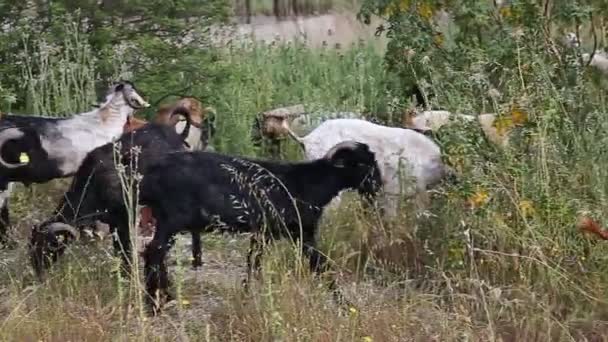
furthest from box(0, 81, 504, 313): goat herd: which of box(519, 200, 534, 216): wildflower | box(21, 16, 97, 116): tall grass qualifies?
box(21, 16, 97, 116): tall grass

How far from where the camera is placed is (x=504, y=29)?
768cm

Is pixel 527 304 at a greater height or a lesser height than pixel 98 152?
lesser

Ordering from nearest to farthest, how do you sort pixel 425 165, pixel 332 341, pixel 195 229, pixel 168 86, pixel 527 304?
1. pixel 332 341
2. pixel 527 304
3. pixel 195 229
4. pixel 425 165
5. pixel 168 86

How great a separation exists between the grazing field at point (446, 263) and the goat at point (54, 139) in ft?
1.38

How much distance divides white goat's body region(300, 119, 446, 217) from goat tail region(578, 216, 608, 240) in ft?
4.51

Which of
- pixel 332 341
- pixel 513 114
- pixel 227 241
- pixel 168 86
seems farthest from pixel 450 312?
pixel 168 86

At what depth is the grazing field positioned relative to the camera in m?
5.79

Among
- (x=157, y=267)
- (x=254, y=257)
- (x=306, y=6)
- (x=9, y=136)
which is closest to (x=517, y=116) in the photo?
(x=254, y=257)

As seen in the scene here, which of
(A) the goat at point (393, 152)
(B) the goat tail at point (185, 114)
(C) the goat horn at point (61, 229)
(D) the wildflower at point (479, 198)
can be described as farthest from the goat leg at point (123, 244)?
(D) the wildflower at point (479, 198)

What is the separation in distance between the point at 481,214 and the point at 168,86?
3620 millimetres

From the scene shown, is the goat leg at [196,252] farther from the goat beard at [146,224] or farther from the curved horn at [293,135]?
the curved horn at [293,135]

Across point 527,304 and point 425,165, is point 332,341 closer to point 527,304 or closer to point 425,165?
point 527,304

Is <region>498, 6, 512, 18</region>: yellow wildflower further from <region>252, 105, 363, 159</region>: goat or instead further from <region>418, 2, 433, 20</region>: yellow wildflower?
<region>252, 105, 363, 159</region>: goat

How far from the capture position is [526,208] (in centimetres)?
639
